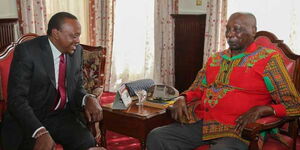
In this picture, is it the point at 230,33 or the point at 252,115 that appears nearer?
the point at 252,115

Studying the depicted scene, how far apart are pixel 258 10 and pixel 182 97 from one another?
7.59 ft

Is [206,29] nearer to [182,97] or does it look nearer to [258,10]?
[258,10]

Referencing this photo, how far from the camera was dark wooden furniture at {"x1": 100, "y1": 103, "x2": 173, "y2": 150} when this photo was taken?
252 centimetres

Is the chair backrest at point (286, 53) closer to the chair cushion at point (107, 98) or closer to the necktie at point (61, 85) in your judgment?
the necktie at point (61, 85)

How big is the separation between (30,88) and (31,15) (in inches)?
114

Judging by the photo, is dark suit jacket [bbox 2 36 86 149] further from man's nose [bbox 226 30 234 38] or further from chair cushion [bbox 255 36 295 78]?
chair cushion [bbox 255 36 295 78]

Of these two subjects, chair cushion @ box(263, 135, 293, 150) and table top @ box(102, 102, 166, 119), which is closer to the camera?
chair cushion @ box(263, 135, 293, 150)

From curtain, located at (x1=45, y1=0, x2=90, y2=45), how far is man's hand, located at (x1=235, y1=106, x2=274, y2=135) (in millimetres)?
4044

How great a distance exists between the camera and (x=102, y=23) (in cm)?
561

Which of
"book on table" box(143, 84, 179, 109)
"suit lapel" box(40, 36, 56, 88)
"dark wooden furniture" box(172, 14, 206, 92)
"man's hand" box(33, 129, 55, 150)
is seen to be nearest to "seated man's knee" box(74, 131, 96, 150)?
"man's hand" box(33, 129, 55, 150)

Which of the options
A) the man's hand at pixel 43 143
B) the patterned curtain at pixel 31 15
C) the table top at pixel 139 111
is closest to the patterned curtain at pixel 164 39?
the patterned curtain at pixel 31 15

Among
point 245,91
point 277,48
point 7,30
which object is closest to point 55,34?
point 245,91

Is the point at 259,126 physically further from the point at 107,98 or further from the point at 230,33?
the point at 107,98

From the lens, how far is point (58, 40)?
2.10 m
